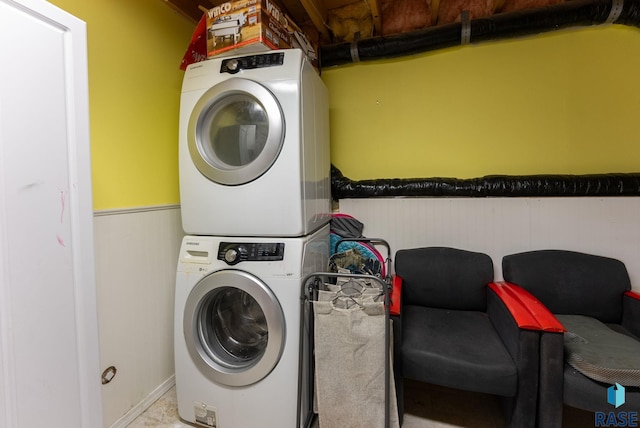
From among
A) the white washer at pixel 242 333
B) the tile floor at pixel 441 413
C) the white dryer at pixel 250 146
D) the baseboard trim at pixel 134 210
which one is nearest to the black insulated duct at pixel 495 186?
the white dryer at pixel 250 146

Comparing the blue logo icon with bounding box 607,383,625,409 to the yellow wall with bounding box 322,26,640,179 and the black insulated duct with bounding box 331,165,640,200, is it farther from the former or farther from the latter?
the yellow wall with bounding box 322,26,640,179

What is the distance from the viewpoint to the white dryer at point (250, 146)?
4.29 ft

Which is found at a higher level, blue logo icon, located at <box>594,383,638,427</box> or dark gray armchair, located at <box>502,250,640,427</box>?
dark gray armchair, located at <box>502,250,640,427</box>

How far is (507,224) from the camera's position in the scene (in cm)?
180

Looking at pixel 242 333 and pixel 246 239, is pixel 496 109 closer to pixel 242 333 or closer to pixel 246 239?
pixel 246 239

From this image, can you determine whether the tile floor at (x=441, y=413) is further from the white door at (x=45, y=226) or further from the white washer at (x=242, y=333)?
the white door at (x=45, y=226)

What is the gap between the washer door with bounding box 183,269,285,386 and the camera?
49.8 inches

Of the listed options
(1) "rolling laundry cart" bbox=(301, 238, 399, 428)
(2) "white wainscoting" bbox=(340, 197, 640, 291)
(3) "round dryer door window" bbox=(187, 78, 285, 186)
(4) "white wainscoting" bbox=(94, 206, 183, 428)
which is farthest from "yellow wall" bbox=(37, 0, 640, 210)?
Result: (1) "rolling laundry cart" bbox=(301, 238, 399, 428)

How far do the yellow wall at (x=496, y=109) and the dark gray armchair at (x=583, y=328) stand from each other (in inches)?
24.9

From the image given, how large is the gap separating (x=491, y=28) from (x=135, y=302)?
8.81ft

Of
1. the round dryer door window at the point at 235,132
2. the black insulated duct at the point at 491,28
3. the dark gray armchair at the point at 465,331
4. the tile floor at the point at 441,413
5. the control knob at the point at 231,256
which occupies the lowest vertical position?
the tile floor at the point at 441,413

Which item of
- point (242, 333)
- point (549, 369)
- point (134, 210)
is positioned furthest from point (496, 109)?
point (134, 210)

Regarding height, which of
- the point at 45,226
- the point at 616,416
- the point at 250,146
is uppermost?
the point at 250,146

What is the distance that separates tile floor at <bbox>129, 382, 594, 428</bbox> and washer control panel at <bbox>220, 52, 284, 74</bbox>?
1855mm
